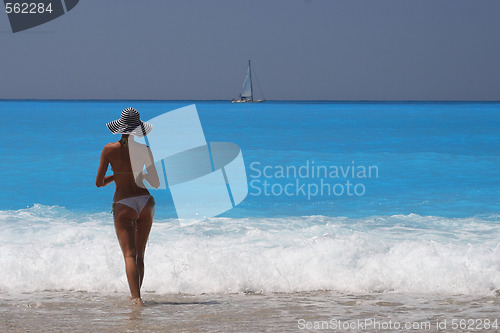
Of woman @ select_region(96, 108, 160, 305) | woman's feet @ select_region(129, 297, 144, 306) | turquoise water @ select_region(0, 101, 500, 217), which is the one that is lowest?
turquoise water @ select_region(0, 101, 500, 217)

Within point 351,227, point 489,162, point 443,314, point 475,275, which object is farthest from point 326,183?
point 443,314

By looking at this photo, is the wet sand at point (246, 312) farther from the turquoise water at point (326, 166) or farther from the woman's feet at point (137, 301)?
the turquoise water at point (326, 166)

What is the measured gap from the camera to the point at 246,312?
4863 mm

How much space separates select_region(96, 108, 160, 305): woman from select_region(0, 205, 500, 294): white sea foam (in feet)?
3.73

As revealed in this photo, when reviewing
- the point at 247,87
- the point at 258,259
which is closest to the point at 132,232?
the point at 258,259

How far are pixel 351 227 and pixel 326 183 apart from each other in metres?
6.03

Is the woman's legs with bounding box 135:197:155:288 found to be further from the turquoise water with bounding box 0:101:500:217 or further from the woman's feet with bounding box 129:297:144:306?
the turquoise water with bounding box 0:101:500:217

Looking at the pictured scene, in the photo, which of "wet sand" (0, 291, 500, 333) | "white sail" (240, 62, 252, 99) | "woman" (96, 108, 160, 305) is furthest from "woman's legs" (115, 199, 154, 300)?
"white sail" (240, 62, 252, 99)

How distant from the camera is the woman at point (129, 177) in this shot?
4691 millimetres

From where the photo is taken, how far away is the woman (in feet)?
15.4

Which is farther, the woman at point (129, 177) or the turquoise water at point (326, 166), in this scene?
the turquoise water at point (326, 166)

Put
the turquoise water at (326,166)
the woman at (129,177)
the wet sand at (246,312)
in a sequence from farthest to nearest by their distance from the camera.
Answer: the turquoise water at (326,166), the woman at (129,177), the wet sand at (246,312)

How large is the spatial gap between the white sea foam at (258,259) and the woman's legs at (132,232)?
3.04 ft

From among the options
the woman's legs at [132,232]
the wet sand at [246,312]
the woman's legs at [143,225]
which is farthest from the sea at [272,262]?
the woman's legs at [143,225]
